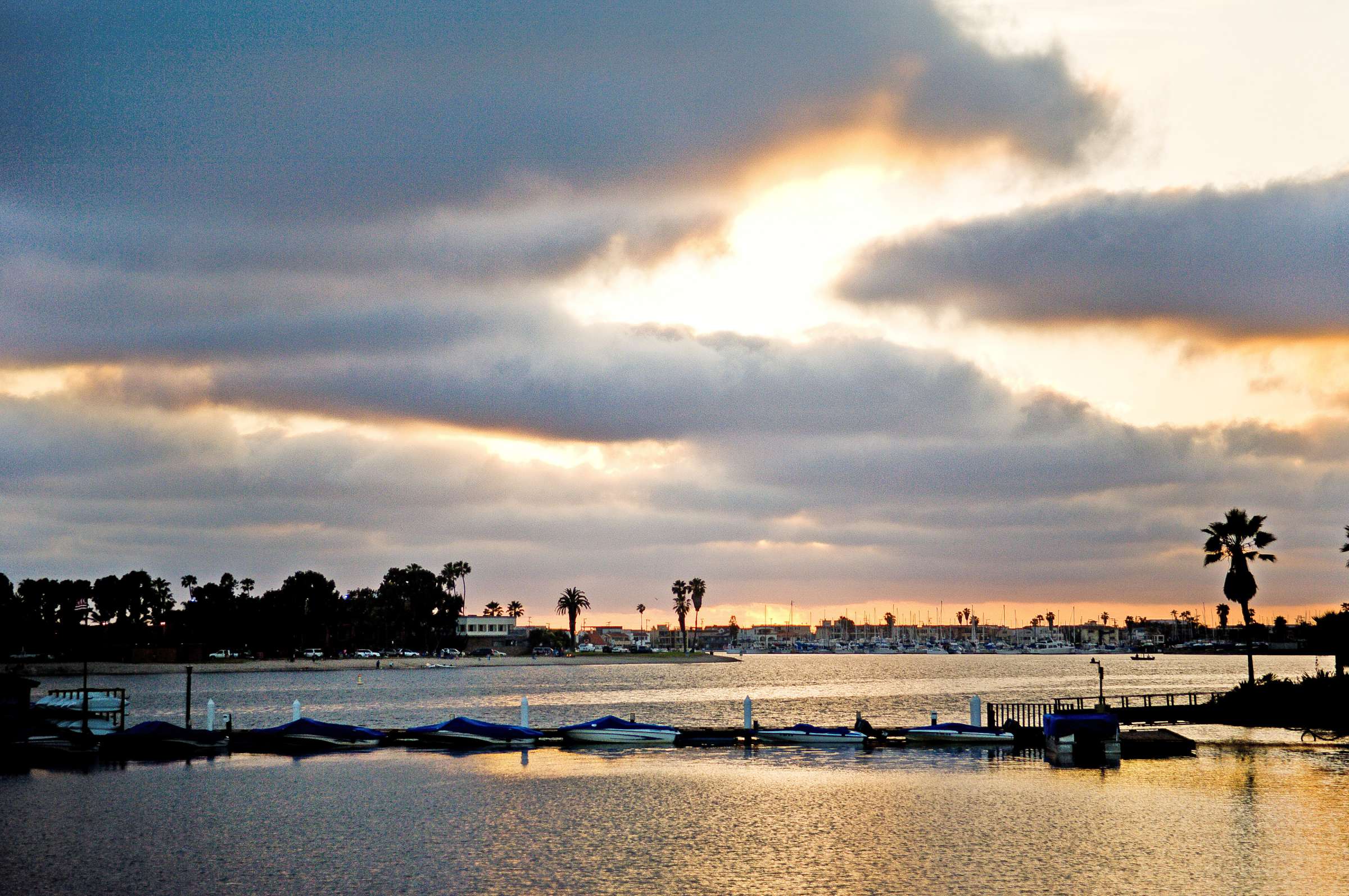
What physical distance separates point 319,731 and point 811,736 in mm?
28988

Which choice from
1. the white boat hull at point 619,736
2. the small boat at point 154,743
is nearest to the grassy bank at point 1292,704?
the white boat hull at point 619,736

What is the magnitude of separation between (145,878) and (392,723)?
63.8 meters

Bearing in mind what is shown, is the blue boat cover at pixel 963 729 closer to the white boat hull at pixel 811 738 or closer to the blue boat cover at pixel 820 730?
the white boat hull at pixel 811 738

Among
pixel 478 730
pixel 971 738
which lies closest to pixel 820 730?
pixel 971 738

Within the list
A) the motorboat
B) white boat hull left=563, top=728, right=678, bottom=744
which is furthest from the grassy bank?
white boat hull left=563, top=728, right=678, bottom=744

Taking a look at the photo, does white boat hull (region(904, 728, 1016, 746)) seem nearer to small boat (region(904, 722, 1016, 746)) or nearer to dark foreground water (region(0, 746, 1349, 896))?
small boat (region(904, 722, 1016, 746))

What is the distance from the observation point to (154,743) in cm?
6431

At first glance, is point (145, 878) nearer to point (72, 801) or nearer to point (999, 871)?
point (72, 801)

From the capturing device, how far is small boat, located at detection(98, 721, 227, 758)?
64.2 meters

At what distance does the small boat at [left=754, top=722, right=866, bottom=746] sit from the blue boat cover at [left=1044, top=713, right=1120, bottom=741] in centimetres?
1153

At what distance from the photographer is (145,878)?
33.1 metres

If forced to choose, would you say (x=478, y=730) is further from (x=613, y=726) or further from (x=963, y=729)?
(x=963, y=729)

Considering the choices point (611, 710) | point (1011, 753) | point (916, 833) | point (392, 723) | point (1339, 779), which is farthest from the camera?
point (611, 710)

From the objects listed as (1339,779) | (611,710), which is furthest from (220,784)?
(611,710)
